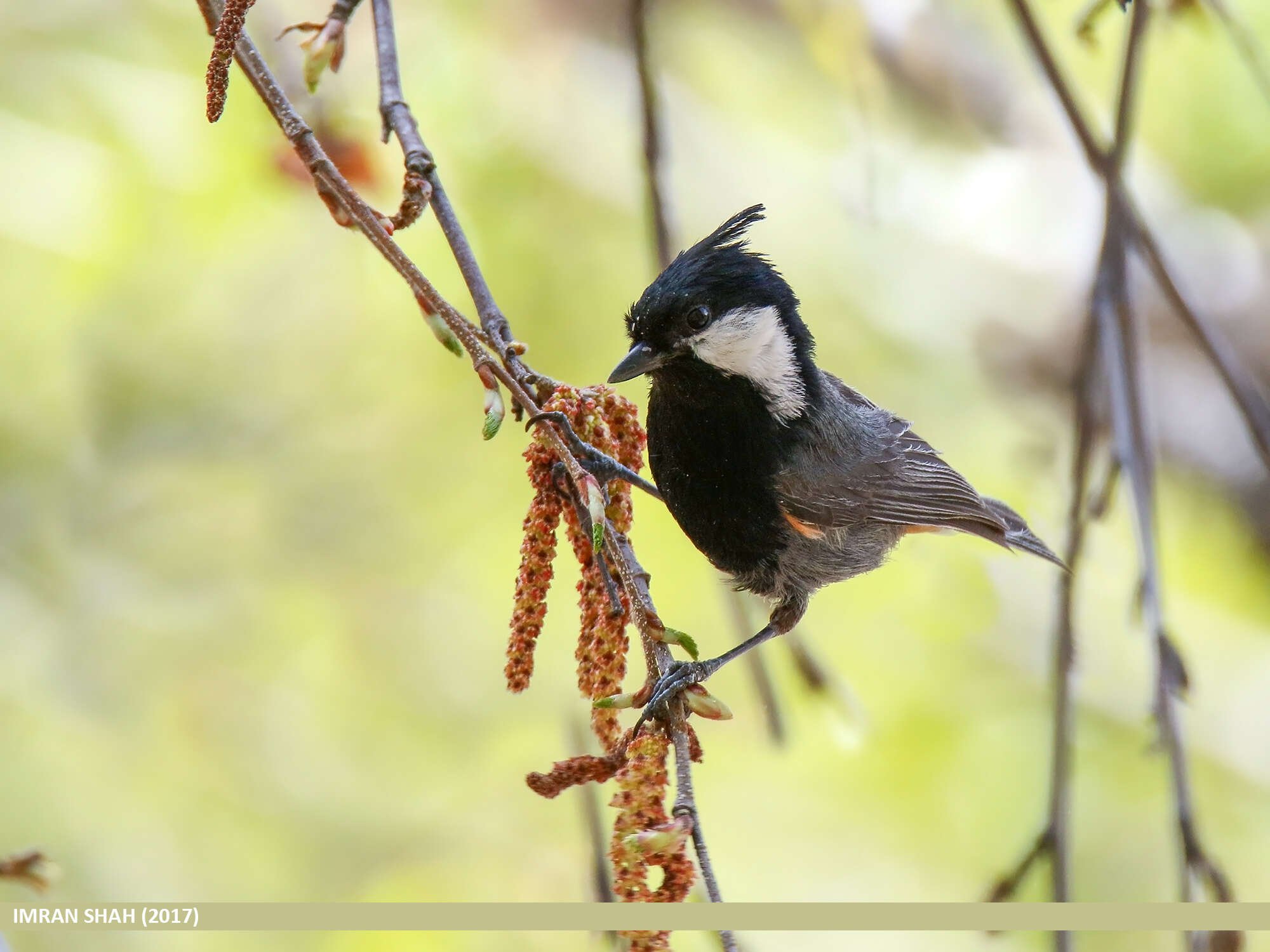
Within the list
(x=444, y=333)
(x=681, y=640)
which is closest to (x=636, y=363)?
(x=444, y=333)

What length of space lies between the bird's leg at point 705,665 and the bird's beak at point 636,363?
38 centimetres

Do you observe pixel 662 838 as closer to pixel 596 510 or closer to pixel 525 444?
pixel 596 510

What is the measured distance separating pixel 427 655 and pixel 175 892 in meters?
0.77

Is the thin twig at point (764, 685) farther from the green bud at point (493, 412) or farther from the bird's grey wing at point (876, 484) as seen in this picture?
the green bud at point (493, 412)

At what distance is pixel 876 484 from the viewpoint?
1829 millimetres

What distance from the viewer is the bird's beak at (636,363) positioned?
57.0 inches

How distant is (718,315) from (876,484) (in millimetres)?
489

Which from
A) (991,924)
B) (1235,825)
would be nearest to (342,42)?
(991,924)

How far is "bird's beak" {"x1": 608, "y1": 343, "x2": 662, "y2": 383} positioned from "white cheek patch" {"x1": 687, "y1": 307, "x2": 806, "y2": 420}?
2.2 inches

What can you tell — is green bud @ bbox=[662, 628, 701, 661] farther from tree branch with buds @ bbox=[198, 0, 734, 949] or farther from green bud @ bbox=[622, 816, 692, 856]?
green bud @ bbox=[622, 816, 692, 856]

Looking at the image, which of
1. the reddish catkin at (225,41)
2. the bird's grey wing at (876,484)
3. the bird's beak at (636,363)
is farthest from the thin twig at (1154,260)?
the reddish catkin at (225,41)

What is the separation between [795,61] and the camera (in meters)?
2.86

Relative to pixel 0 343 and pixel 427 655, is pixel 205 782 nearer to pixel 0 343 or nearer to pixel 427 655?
pixel 427 655

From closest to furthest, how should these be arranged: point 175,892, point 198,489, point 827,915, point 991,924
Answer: point 991,924 < point 827,915 < point 175,892 < point 198,489
